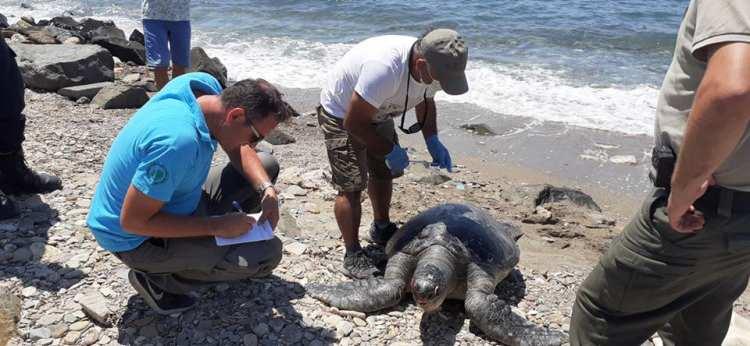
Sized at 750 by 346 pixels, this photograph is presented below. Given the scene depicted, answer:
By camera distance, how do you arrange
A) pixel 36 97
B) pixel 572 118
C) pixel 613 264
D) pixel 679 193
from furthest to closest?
pixel 572 118 → pixel 36 97 → pixel 613 264 → pixel 679 193

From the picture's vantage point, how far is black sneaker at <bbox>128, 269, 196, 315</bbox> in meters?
2.67

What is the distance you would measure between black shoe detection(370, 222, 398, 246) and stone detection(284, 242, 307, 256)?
1.52ft

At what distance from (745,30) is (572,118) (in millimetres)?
5916

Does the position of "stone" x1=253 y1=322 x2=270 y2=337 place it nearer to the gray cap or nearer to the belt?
the gray cap

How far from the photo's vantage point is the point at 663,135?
1869mm

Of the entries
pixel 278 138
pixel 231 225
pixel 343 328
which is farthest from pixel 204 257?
pixel 278 138

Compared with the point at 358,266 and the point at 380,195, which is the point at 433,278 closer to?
the point at 358,266

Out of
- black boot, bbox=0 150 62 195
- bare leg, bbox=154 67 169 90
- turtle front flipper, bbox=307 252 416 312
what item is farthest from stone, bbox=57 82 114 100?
turtle front flipper, bbox=307 252 416 312

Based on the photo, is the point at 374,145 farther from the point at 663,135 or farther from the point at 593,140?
the point at 593,140

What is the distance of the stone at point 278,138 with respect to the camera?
575 cm

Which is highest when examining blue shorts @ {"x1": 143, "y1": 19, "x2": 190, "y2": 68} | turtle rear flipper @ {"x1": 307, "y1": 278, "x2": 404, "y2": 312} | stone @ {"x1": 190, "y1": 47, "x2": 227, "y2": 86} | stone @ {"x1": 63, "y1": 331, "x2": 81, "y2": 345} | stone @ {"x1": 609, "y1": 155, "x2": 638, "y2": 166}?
blue shorts @ {"x1": 143, "y1": 19, "x2": 190, "y2": 68}

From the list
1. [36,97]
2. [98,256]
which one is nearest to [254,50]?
[36,97]

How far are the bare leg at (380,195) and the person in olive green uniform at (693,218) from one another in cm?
161

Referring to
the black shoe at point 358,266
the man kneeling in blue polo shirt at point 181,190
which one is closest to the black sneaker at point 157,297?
the man kneeling in blue polo shirt at point 181,190
